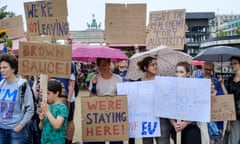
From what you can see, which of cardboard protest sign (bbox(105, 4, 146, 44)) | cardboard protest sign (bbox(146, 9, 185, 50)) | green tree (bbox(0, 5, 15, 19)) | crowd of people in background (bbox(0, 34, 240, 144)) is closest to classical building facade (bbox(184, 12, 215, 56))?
green tree (bbox(0, 5, 15, 19))

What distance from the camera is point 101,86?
4.99 metres

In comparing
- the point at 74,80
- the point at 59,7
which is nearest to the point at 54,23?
the point at 59,7

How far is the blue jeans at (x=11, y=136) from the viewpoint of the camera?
450 cm

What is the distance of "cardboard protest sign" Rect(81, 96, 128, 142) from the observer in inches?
183

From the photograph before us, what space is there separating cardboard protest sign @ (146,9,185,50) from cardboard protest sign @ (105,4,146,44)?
16 centimetres

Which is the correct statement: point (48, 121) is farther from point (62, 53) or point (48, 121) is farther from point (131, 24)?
point (131, 24)

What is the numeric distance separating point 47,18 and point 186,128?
256 centimetres

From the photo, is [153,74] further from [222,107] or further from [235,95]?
[235,95]

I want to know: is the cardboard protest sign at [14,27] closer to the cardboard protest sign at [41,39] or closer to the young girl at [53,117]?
the cardboard protest sign at [41,39]

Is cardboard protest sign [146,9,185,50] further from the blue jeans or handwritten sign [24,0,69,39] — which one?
the blue jeans

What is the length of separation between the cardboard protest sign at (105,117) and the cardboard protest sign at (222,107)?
41.9 inches

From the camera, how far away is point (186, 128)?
461 cm

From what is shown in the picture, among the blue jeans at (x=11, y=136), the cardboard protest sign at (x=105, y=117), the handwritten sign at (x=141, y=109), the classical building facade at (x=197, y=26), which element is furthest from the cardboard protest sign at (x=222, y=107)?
the classical building facade at (x=197, y=26)

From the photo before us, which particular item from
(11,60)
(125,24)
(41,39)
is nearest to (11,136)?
(11,60)
